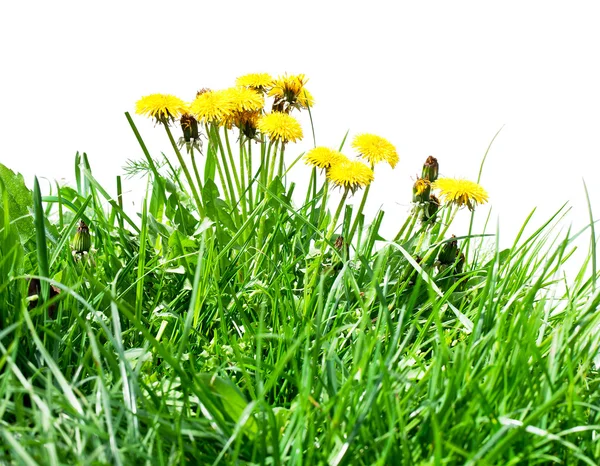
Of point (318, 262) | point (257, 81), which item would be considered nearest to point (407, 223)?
point (318, 262)

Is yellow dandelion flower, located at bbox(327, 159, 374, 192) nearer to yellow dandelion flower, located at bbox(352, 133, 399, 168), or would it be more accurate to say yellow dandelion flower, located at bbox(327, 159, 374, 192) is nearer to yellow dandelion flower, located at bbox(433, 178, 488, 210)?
yellow dandelion flower, located at bbox(352, 133, 399, 168)

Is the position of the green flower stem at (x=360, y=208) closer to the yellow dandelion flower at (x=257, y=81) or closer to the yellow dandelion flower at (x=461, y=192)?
the yellow dandelion flower at (x=461, y=192)

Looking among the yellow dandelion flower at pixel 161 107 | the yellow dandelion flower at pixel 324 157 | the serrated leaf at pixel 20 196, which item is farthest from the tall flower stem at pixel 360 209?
the serrated leaf at pixel 20 196

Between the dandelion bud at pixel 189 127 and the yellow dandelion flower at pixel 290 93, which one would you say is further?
the yellow dandelion flower at pixel 290 93

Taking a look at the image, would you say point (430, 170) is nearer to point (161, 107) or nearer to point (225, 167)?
point (225, 167)

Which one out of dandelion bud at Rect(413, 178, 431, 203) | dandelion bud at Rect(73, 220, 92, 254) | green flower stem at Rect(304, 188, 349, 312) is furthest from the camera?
dandelion bud at Rect(413, 178, 431, 203)

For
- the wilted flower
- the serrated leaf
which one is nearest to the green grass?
the serrated leaf
